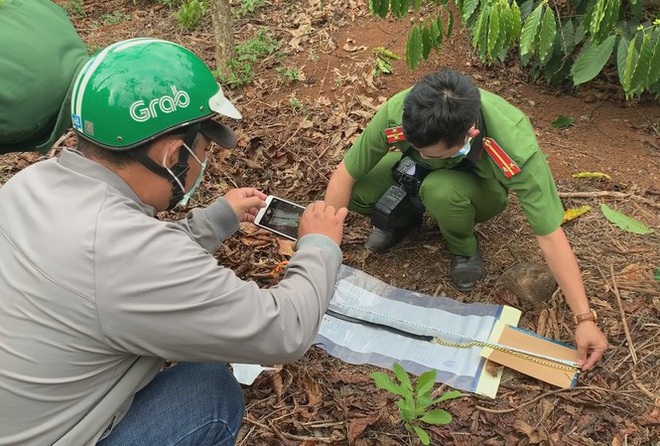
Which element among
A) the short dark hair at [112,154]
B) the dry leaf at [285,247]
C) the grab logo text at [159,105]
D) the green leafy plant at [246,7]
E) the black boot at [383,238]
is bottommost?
the dry leaf at [285,247]

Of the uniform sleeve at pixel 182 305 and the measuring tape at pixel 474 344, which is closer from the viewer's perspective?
the uniform sleeve at pixel 182 305

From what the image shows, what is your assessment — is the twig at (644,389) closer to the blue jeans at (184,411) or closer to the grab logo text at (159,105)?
the blue jeans at (184,411)

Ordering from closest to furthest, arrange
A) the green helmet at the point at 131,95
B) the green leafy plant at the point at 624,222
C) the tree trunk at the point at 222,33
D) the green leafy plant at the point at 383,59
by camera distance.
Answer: the green helmet at the point at 131,95 < the green leafy plant at the point at 624,222 < the tree trunk at the point at 222,33 < the green leafy plant at the point at 383,59

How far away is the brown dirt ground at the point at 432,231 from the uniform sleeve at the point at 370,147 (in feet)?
1.90

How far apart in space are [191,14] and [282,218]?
10.1 ft

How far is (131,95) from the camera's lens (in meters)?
1.58

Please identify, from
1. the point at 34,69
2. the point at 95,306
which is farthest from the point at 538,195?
the point at 34,69

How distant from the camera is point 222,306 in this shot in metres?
1.48

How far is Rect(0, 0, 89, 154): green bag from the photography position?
6.07 ft

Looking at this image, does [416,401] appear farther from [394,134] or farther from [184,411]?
[394,134]

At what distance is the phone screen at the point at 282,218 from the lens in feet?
9.65

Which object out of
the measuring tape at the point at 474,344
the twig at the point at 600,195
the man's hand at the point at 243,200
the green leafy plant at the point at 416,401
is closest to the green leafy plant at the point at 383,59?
the twig at the point at 600,195

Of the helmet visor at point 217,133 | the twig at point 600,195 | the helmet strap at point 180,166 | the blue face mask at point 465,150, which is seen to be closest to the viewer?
the helmet strap at point 180,166

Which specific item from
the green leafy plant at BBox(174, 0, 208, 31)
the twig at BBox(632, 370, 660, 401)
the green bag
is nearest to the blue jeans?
the green bag
